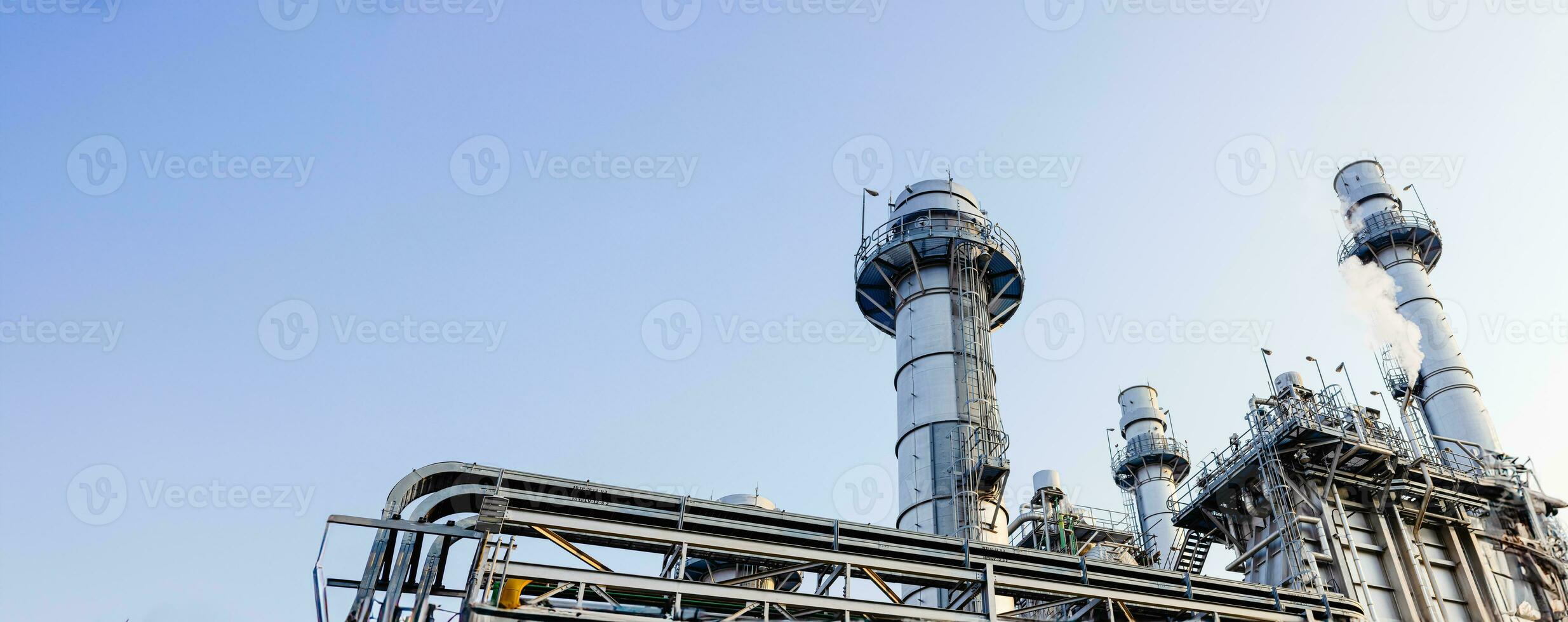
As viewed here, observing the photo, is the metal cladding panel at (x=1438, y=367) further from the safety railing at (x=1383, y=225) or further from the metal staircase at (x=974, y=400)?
the metal staircase at (x=974, y=400)

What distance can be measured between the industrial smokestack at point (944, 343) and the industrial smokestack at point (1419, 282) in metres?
19.1

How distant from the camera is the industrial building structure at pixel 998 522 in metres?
16.5

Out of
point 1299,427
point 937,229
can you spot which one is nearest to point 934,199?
point 937,229

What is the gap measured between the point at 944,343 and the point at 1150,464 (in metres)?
27.2

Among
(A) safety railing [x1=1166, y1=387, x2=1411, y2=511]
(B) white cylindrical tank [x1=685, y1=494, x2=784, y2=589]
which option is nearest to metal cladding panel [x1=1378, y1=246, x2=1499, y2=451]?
(A) safety railing [x1=1166, y1=387, x2=1411, y2=511]

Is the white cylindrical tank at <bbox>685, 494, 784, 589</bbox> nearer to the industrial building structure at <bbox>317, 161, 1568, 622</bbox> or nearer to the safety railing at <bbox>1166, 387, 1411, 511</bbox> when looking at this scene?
the industrial building structure at <bbox>317, 161, 1568, 622</bbox>

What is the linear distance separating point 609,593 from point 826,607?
139 inches

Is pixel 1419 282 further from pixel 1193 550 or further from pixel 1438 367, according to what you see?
pixel 1193 550

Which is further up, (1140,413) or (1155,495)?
(1140,413)

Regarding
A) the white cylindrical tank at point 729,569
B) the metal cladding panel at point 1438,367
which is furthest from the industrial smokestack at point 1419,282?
the white cylindrical tank at point 729,569

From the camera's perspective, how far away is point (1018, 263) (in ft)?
110

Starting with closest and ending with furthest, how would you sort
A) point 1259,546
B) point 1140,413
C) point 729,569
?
point 1259,546, point 729,569, point 1140,413

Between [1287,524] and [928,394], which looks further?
[928,394]

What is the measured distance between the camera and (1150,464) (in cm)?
5197
